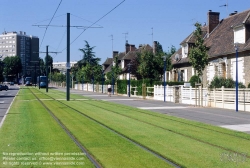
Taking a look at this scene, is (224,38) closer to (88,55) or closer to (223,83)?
(223,83)

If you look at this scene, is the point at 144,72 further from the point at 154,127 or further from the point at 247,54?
the point at 154,127

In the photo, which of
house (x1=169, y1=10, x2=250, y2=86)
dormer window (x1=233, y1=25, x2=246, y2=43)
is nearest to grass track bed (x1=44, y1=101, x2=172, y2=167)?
house (x1=169, y1=10, x2=250, y2=86)

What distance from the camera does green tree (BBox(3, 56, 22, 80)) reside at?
176850 millimetres

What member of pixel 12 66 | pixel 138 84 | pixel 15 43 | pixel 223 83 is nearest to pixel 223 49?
pixel 223 83

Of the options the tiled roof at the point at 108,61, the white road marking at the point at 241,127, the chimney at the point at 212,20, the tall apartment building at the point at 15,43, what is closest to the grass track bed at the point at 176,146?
the white road marking at the point at 241,127

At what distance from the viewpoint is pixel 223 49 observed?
41781 millimetres

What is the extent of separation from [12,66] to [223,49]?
147m

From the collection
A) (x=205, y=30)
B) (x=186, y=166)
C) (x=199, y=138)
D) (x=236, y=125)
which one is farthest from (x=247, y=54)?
(x=186, y=166)

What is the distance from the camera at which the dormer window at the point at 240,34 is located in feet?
126

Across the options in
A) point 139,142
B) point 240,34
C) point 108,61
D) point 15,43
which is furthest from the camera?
point 15,43

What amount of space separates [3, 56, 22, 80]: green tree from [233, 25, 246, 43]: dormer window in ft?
474

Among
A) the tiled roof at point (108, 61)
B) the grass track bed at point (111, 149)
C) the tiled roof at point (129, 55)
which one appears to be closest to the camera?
the grass track bed at point (111, 149)

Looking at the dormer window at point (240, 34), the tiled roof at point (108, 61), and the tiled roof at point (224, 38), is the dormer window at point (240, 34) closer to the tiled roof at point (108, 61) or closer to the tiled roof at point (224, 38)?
the tiled roof at point (224, 38)

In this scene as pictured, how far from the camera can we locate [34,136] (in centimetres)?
1285
